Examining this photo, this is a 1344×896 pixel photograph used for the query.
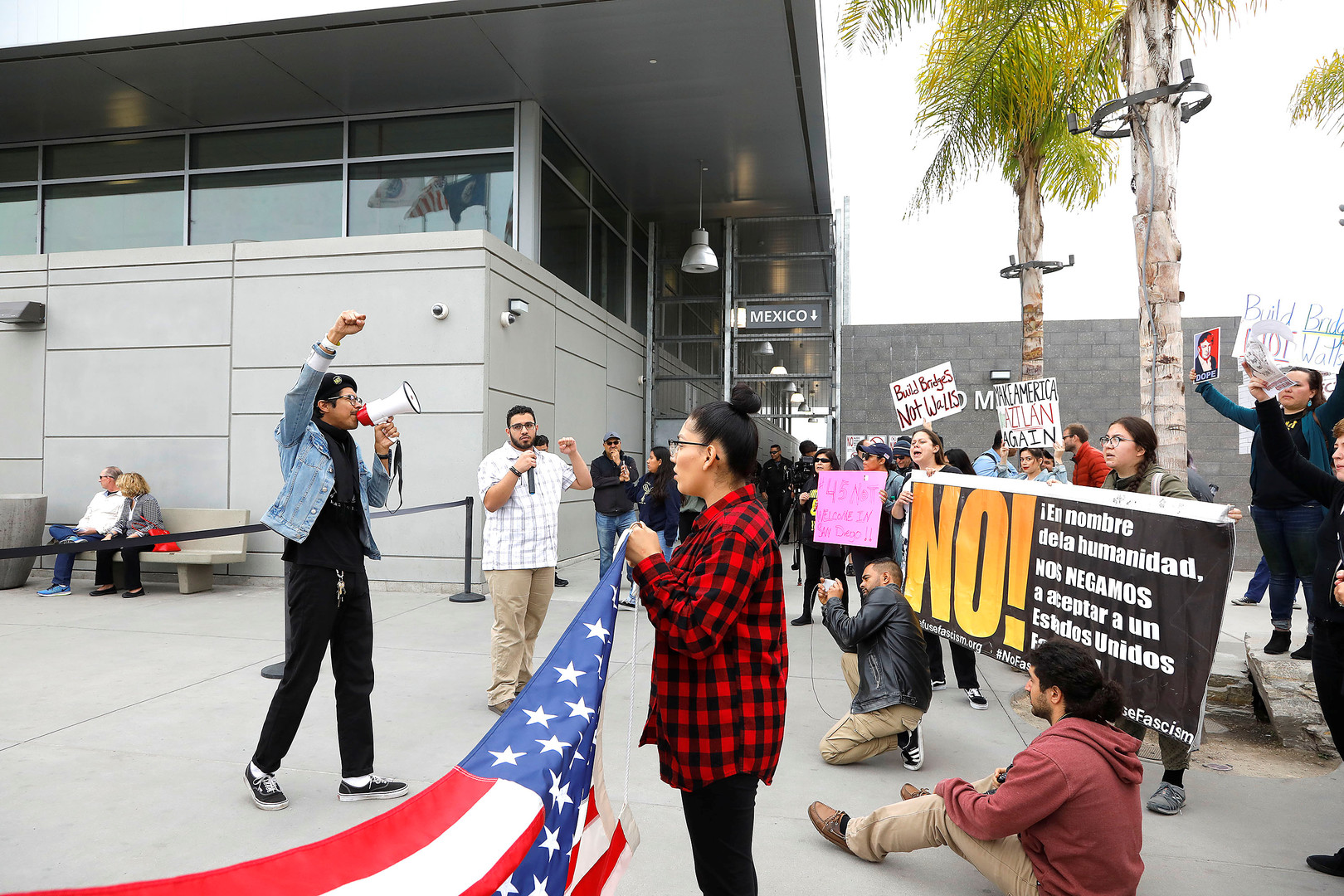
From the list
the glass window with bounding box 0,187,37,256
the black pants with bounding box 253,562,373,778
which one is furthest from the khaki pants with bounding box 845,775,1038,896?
the glass window with bounding box 0,187,37,256

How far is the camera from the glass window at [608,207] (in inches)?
577

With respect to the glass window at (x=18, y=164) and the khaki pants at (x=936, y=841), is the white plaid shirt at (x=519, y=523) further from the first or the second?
the glass window at (x=18, y=164)

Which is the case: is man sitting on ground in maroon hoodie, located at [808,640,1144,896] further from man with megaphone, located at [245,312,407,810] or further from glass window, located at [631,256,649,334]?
glass window, located at [631,256,649,334]

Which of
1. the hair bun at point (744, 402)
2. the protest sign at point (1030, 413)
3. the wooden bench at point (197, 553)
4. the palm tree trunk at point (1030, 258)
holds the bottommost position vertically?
Answer: the wooden bench at point (197, 553)

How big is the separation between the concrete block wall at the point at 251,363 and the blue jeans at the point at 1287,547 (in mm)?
7765

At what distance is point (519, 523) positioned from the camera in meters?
5.28

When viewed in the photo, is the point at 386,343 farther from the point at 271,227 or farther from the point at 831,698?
the point at 831,698

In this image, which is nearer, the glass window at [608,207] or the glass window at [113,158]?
the glass window at [113,158]

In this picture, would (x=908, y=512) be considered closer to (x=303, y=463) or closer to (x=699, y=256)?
(x=303, y=463)

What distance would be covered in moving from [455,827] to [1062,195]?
14.1 meters

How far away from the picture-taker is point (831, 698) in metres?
5.89

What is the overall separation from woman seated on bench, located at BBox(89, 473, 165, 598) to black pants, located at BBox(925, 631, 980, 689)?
8912 millimetres

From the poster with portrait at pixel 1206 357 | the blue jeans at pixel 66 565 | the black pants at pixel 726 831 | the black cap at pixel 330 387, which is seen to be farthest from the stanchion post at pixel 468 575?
the black pants at pixel 726 831

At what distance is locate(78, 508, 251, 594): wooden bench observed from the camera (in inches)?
388
